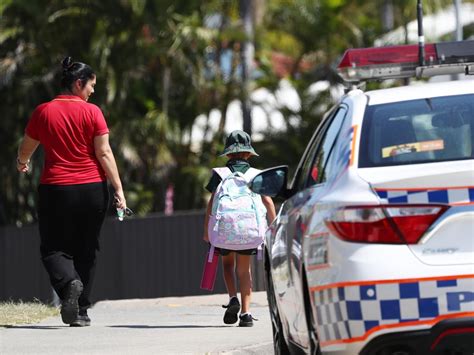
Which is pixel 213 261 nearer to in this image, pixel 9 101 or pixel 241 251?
pixel 241 251

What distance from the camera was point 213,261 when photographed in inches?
402

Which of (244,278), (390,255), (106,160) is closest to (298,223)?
(390,255)

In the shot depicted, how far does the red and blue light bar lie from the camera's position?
998 centimetres

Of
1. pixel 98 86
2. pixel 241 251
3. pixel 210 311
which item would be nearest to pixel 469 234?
pixel 241 251

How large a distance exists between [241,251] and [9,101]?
18747 mm

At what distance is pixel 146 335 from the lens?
9.30 metres

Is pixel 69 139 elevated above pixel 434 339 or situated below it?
above

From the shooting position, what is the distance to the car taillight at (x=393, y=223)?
5.17 metres

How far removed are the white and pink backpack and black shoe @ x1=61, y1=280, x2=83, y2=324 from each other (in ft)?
3.51

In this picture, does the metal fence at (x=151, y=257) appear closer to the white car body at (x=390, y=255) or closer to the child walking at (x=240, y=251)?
the child walking at (x=240, y=251)

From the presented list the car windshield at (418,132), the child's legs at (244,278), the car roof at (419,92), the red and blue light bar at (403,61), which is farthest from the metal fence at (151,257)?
the car windshield at (418,132)

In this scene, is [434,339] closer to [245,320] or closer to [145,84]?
[245,320]

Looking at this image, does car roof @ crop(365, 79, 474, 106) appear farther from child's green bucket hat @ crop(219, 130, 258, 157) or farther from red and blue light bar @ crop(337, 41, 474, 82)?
child's green bucket hat @ crop(219, 130, 258, 157)

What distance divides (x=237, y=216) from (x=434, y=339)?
4676mm
